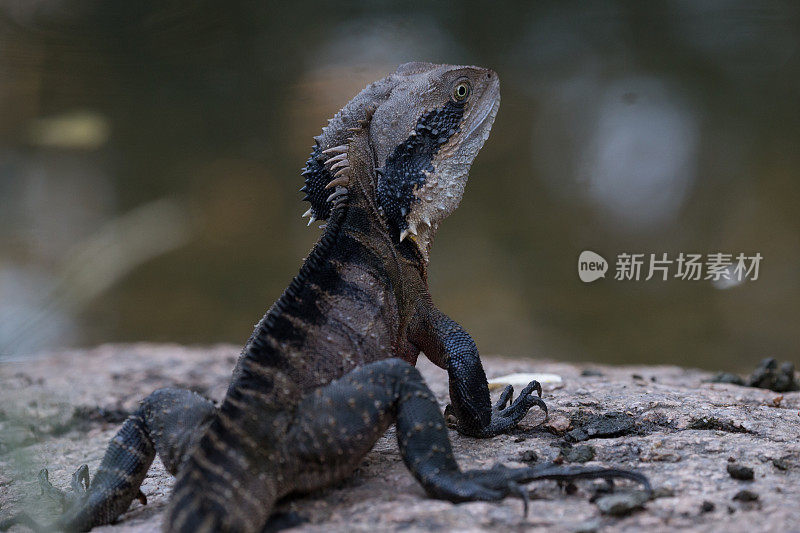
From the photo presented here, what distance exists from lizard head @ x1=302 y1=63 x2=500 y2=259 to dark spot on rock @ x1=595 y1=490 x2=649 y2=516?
169 centimetres

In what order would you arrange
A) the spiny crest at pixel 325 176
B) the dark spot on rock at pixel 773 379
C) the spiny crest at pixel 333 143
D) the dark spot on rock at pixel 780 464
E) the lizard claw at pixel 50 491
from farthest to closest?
1. the dark spot on rock at pixel 773 379
2. the spiny crest at pixel 333 143
3. the spiny crest at pixel 325 176
4. the lizard claw at pixel 50 491
5. the dark spot on rock at pixel 780 464

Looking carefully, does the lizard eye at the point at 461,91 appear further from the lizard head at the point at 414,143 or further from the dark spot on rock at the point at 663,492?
the dark spot on rock at the point at 663,492

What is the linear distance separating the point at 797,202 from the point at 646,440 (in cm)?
685

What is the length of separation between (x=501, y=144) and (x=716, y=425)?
6.11 meters

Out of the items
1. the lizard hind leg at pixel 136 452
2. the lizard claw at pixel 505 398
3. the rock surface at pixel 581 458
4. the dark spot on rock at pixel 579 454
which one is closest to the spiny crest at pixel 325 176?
the lizard hind leg at pixel 136 452

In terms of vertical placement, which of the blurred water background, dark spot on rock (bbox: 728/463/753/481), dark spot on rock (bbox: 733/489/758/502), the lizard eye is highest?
the blurred water background

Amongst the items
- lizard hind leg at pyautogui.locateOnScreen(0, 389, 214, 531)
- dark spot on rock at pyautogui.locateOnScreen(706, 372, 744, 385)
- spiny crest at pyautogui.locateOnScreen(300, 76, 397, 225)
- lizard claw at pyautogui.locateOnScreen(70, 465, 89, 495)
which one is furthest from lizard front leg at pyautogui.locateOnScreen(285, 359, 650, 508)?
dark spot on rock at pyautogui.locateOnScreen(706, 372, 744, 385)

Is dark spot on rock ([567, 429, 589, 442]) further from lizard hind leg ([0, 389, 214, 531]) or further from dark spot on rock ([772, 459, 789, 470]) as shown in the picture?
lizard hind leg ([0, 389, 214, 531])

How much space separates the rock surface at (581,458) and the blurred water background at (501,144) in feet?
11.2

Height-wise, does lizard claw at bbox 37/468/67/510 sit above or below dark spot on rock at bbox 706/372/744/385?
below

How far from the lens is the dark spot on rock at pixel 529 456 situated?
3.14m

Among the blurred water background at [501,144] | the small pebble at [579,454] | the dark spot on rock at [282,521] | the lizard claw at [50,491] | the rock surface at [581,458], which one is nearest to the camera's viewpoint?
the rock surface at [581,458]

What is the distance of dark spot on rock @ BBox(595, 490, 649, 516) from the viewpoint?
2.47 metres

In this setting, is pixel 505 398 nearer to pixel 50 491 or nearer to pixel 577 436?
pixel 577 436
